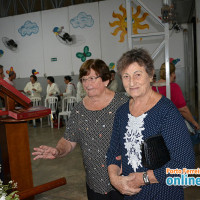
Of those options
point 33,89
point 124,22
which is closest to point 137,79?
point 33,89

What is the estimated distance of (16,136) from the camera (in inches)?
102

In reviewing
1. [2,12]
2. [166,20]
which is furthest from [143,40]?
[2,12]

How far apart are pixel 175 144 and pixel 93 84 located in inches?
32.3

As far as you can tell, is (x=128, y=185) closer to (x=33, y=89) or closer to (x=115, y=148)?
(x=115, y=148)

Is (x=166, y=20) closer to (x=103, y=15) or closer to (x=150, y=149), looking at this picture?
(x=150, y=149)

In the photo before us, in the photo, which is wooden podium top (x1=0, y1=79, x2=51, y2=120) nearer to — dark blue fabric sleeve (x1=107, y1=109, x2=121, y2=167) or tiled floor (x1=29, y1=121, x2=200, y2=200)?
dark blue fabric sleeve (x1=107, y1=109, x2=121, y2=167)

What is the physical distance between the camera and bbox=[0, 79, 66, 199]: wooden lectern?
2.33 metres

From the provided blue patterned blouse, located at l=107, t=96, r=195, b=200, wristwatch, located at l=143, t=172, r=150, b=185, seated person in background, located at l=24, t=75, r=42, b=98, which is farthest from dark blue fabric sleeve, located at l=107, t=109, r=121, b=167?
seated person in background, located at l=24, t=75, r=42, b=98

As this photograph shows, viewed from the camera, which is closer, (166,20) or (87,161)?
(87,161)

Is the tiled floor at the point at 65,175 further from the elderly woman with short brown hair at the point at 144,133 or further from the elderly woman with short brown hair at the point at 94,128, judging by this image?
the elderly woman with short brown hair at the point at 144,133

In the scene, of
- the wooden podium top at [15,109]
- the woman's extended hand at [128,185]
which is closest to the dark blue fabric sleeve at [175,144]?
the woman's extended hand at [128,185]

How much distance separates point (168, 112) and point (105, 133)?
63 cm

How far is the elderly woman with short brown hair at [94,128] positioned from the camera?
1.71 m

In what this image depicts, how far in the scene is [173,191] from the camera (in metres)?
1.23
